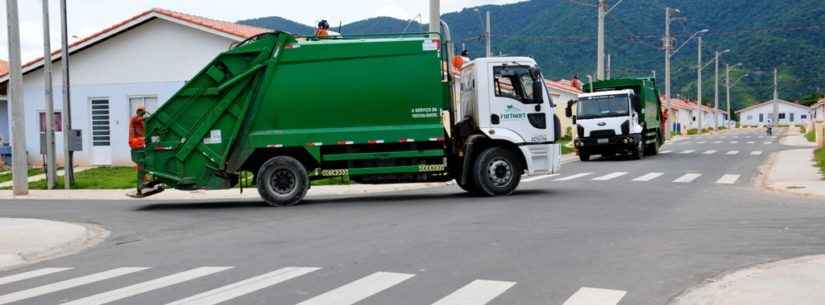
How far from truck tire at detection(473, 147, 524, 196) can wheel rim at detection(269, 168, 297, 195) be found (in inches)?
136

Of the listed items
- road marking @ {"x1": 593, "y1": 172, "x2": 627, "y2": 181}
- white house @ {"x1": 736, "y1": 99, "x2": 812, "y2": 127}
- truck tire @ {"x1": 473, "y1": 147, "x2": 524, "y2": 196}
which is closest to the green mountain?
white house @ {"x1": 736, "y1": 99, "x2": 812, "y2": 127}

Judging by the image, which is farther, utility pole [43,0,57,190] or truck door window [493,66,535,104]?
utility pole [43,0,57,190]

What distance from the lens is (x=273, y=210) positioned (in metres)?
15.4

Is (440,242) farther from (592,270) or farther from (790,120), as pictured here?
(790,120)

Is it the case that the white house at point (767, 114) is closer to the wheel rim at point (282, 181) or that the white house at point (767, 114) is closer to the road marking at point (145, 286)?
the wheel rim at point (282, 181)

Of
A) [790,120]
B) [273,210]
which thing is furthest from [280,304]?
[790,120]

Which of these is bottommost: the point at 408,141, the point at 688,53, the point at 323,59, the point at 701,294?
the point at 701,294

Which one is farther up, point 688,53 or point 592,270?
point 688,53

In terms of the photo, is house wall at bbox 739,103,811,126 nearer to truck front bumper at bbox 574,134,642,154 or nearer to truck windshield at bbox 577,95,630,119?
truck windshield at bbox 577,95,630,119

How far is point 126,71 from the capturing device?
29859 millimetres

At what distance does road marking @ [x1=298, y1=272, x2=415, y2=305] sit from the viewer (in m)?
7.04

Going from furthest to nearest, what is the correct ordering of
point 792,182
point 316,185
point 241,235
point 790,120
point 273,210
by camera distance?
1. point 790,120
2. point 316,185
3. point 792,182
4. point 273,210
5. point 241,235

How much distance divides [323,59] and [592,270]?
350 inches

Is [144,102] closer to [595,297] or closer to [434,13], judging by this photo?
[434,13]
